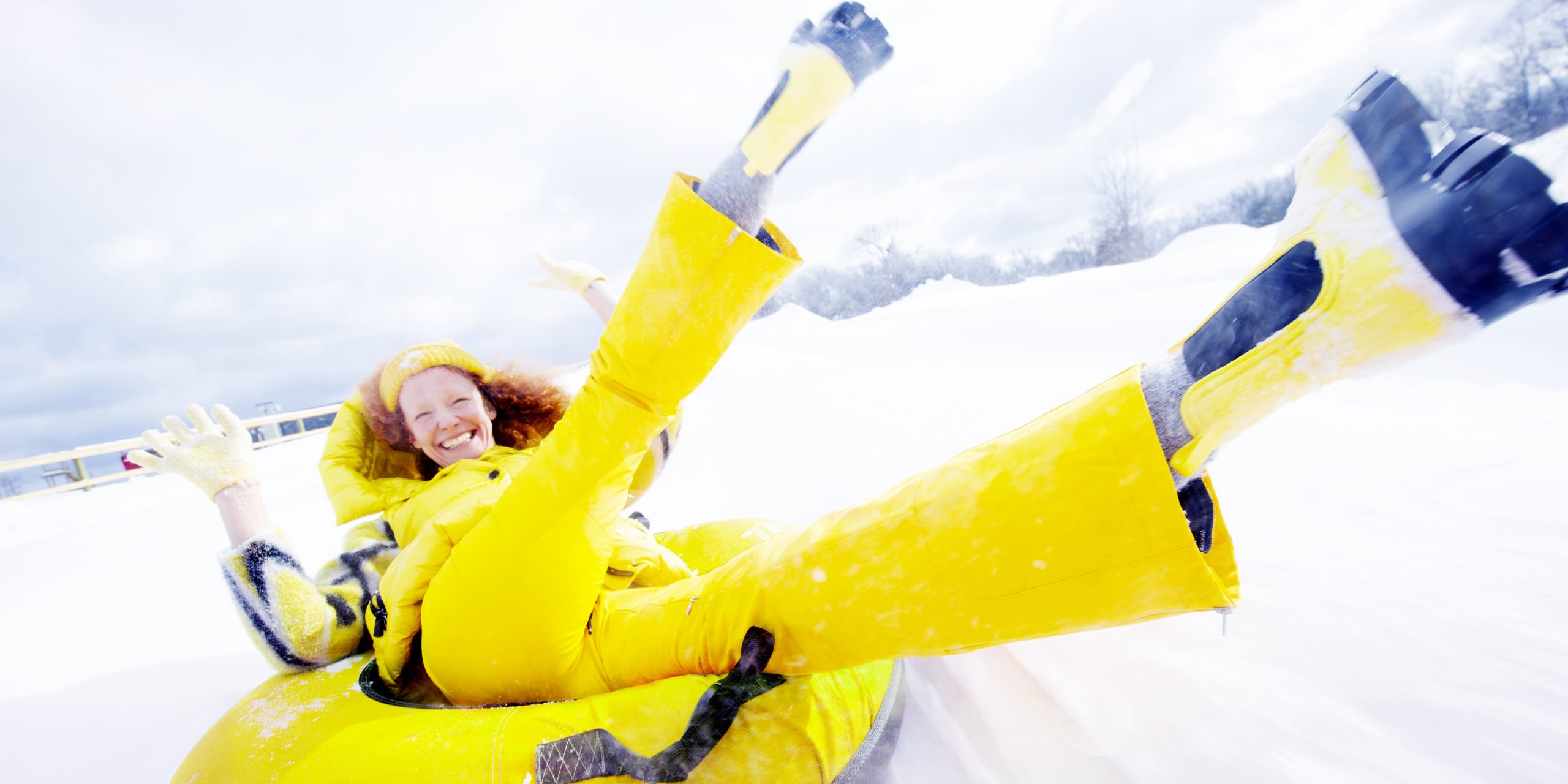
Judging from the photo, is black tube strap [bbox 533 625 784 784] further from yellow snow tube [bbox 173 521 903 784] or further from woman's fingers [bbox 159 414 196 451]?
woman's fingers [bbox 159 414 196 451]

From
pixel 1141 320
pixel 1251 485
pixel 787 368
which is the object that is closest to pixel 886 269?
pixel 787 368

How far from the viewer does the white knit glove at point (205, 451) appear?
137 cm

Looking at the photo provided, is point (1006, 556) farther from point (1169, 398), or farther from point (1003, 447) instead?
point (1169, 398)

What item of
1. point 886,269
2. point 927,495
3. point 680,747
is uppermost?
point 886,269

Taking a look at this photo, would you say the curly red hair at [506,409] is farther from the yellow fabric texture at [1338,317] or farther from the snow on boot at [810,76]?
the yellow fabric texture at [1338,317]

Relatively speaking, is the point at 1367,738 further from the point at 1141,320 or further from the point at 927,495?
the point at 1141,320

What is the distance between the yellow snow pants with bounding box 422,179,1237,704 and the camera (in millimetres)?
646

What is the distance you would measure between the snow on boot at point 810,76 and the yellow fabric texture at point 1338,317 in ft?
1.85

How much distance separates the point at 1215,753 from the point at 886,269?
1213 inches

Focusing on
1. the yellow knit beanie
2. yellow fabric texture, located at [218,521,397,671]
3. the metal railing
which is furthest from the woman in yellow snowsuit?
the metal railing

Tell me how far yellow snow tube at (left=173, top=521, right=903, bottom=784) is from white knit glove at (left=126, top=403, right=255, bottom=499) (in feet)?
2.03

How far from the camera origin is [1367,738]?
2.76 ft

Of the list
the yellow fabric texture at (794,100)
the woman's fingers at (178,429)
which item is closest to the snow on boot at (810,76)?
the yellow fabric texture at (794,100)

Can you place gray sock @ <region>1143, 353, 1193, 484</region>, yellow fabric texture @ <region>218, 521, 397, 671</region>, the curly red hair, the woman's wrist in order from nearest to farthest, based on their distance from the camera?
gray sock @ <region>1143, 353, 1193, 484</region>, yellow fabric texture @ <region>218, 521, 397, 671</region>, the woman's wrist, the curly red hair
